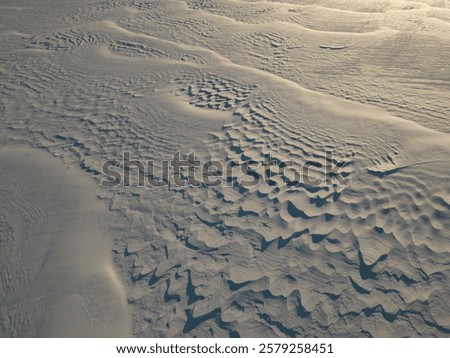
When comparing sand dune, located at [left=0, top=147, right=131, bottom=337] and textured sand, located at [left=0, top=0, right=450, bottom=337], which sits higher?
textured sand, located at [left=0, top=0, right=450, bottom=337]

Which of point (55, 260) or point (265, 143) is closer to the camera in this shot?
point (55, 260)

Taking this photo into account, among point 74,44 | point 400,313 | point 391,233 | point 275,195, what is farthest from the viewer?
point 74,44

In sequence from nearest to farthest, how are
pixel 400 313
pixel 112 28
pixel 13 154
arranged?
pixel 400 313 < pixel 13 154 < pixel 112 28

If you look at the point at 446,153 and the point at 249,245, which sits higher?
the point at 446,153

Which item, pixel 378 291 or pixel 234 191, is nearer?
pixel 378 291

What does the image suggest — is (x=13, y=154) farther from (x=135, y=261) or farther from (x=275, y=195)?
(x=275, y=195)

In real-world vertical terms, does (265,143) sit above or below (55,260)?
above

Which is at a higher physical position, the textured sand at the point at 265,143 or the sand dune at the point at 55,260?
the textured sand at the point at 265,143

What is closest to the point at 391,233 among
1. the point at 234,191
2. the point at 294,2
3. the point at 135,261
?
the point at 234,191
